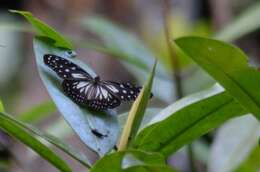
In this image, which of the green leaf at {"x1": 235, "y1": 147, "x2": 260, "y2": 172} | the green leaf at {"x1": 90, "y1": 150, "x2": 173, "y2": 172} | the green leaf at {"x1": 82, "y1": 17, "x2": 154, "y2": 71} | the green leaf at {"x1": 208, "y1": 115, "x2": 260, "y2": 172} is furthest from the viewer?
the green leaf at {"x1": 82, "y1": 17, "x2": 154, "y2": 71}

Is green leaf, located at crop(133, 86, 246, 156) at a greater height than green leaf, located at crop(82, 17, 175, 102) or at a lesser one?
greater

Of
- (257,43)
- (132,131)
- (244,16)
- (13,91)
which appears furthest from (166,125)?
(257,43)

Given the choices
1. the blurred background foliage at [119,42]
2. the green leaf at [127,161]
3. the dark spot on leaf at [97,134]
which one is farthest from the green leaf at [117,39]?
the green leaf at [127,161]

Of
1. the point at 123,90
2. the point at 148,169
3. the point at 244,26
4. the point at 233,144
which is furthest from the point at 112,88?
the point at 244,26

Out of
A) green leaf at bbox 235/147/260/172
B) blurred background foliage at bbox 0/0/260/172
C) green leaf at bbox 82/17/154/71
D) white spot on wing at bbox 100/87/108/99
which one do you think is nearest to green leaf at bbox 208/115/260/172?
green leaf at bbox 235/147/260/172

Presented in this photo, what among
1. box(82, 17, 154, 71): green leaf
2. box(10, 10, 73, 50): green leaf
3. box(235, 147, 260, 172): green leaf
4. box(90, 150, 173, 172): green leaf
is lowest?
box(235, 147, 260, 172): green leaf

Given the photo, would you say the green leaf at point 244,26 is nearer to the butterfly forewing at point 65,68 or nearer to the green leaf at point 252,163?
the green leaf at point 252,163

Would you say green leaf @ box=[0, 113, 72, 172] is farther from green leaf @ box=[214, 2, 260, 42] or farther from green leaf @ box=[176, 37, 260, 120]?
green leaf @ box=[214, 2, 260, 42]
